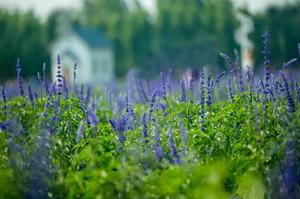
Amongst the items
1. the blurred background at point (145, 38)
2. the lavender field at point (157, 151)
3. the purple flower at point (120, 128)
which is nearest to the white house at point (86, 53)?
the blurred background at point (145, 38)

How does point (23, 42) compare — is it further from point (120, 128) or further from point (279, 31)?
point (120, 128)

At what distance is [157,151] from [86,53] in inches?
1745

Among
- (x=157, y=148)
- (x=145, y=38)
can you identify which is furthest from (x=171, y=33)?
(x=157, y=148)

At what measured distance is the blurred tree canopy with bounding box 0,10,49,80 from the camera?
4359 cm

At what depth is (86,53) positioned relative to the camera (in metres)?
47.8

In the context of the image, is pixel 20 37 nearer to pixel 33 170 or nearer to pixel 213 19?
pixel 213 19

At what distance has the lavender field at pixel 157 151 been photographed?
10.7 feet

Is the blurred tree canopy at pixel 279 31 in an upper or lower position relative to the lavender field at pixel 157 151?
upper

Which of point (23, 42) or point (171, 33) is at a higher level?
point (171, 33)

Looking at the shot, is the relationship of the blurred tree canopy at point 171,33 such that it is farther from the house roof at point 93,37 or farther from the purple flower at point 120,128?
the purple flower at point 120,128

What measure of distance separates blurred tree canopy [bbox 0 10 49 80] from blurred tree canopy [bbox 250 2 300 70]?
52.4 feet

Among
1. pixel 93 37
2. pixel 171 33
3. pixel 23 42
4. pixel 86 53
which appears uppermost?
pixel 171 33

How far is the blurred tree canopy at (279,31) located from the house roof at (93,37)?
13.5 metres

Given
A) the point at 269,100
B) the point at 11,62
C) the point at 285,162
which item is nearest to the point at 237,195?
the point at 285,162
